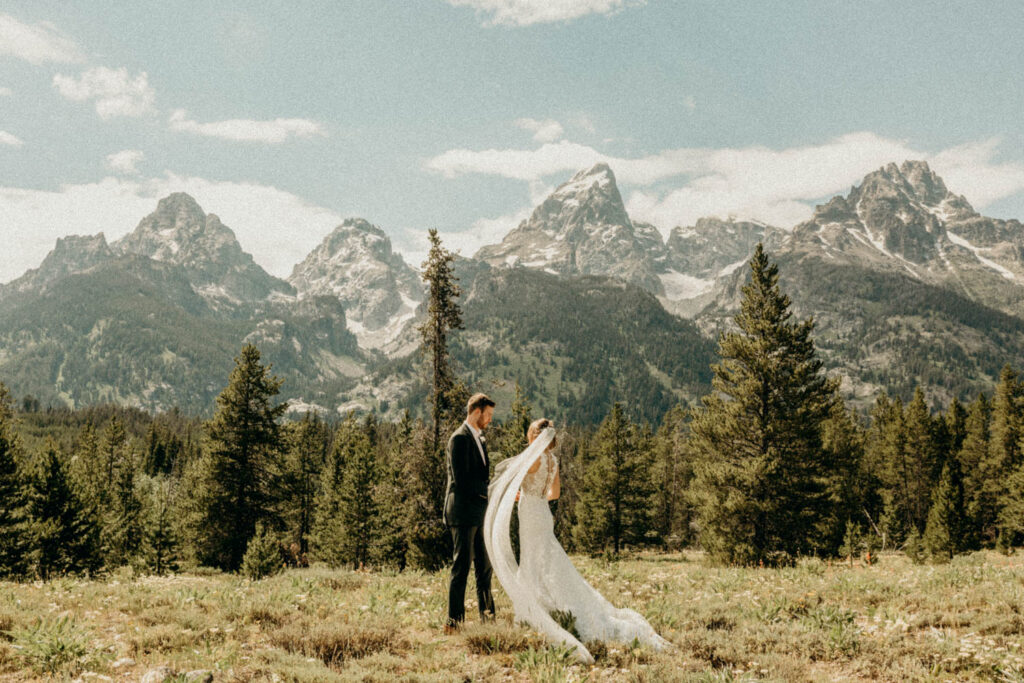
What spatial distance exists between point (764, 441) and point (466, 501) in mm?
22188

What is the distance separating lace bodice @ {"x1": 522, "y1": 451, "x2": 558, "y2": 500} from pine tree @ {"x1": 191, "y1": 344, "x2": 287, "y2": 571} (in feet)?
82.8

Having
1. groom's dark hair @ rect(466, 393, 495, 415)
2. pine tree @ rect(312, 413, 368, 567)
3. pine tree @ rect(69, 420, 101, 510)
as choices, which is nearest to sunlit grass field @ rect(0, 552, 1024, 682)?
groom's dark hair @ rect(466, 393, 495, 415)

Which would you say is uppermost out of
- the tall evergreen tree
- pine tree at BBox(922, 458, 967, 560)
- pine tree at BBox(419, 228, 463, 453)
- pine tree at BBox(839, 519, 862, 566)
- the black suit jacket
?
pine tree at BBox(419, 228, 463, 453)

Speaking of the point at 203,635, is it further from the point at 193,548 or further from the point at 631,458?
the point at 631,458

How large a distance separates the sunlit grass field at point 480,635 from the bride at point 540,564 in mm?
397

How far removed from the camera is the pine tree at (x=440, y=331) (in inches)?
998

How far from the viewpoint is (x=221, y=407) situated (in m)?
30.8

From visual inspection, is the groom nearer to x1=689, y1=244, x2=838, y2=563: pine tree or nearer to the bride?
the bride

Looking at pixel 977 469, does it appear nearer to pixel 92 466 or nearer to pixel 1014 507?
pixel 1014 507

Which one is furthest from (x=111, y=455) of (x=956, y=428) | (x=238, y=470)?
(x=956, y=428)

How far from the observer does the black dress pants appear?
8.27m

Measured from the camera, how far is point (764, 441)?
86.7 ft

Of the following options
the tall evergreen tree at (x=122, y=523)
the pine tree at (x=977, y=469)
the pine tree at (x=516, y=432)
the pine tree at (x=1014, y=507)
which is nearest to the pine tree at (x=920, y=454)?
the pine tree at (x=977, y=469)

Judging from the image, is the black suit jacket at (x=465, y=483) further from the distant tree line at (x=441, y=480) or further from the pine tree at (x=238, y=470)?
the pine tree at (x=238, y=470)
